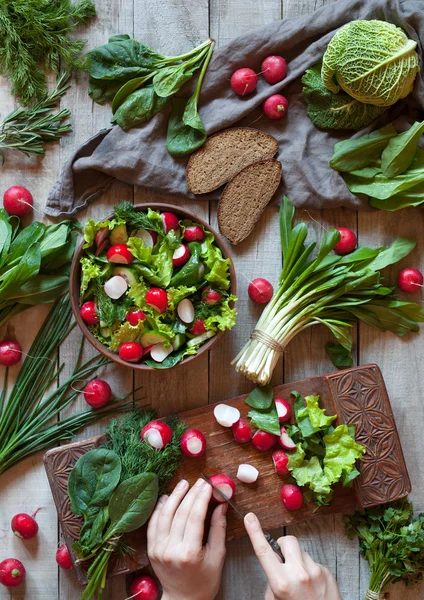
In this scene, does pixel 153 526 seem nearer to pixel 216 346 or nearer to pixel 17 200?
pixel 216 346

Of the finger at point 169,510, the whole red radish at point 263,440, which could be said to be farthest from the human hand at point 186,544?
the whole red radish at point 263,440

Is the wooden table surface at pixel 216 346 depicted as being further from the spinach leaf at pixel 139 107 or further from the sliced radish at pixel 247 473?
the sliced radish at pixel 247 473

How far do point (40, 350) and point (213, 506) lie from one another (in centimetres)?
A: 77

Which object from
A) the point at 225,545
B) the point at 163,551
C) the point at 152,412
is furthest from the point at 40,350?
the point at 225,545

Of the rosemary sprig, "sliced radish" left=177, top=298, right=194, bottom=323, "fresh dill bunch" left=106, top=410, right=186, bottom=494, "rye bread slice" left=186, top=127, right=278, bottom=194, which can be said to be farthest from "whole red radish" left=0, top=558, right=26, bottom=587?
"rye bread slice" left=186, top=127, right=278, bottom=194

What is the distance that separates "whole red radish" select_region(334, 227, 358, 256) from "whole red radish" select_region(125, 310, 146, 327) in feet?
2.25

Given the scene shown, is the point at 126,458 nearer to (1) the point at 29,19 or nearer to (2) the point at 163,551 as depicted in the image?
(2) the point at 163,551

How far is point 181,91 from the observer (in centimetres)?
202

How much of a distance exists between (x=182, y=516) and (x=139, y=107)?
51.9 inches

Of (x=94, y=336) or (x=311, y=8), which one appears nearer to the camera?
(x=94, y=336)

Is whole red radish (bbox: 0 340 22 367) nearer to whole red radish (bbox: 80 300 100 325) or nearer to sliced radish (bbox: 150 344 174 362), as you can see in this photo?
whole red radish (bbox: 80 300 100 325)

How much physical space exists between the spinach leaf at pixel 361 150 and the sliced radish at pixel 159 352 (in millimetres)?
806

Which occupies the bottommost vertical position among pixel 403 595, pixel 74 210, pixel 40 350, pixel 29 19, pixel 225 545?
pixel 403 595

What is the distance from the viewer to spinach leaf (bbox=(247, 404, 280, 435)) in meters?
1.94
